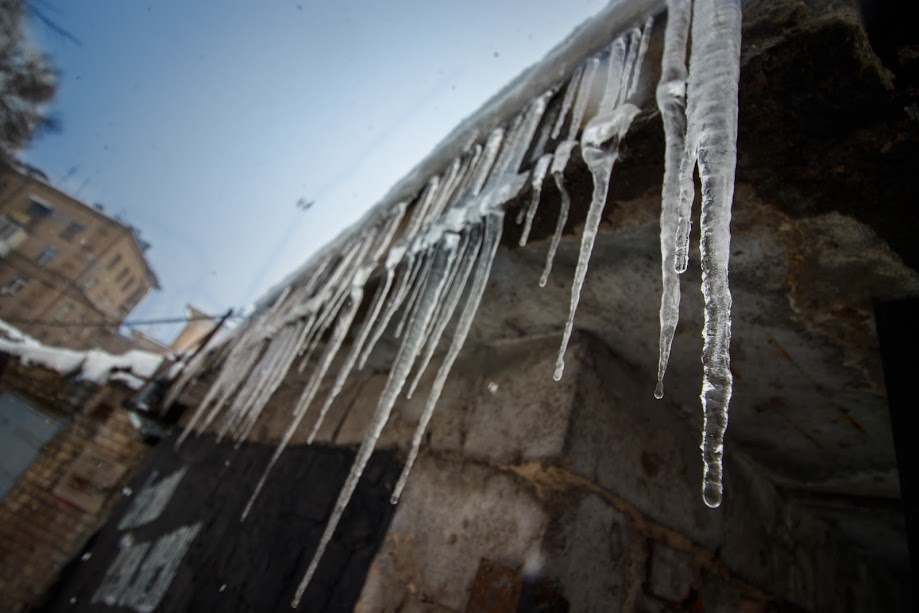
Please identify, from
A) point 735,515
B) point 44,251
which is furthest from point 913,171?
point 44,251

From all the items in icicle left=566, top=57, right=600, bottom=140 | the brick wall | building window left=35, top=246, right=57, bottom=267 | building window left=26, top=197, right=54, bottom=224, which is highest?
building window left=26, top=197, right=54, bottom=224

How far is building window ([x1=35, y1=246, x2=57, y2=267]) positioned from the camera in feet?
83.2

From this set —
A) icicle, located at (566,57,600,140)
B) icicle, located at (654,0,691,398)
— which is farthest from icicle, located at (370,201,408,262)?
icicle, located at (654,0,691,398)

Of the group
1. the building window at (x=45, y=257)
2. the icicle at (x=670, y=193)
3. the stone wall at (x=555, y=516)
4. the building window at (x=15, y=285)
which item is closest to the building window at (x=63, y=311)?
the building window at (x=15, y=285)

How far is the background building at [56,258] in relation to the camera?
23.9 meters

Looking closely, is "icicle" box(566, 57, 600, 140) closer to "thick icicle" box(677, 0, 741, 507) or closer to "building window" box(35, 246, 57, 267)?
"thick icicle" box(677, 0, 741, 507)

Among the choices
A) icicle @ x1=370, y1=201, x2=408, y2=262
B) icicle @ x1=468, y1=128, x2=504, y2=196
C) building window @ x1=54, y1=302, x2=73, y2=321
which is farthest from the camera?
building window @ x1=54, y1=302, x2=73, y2=321

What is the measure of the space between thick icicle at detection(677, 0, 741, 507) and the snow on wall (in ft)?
23.9

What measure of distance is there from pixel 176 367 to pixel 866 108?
6.24 metres

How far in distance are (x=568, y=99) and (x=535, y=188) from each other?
50 centimetres

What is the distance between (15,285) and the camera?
80.1ft

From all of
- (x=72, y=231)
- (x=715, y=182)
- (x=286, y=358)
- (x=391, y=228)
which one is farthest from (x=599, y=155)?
(x=72, y=231)

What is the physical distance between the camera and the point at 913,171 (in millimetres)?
680

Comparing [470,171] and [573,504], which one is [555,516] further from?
[470,171]
